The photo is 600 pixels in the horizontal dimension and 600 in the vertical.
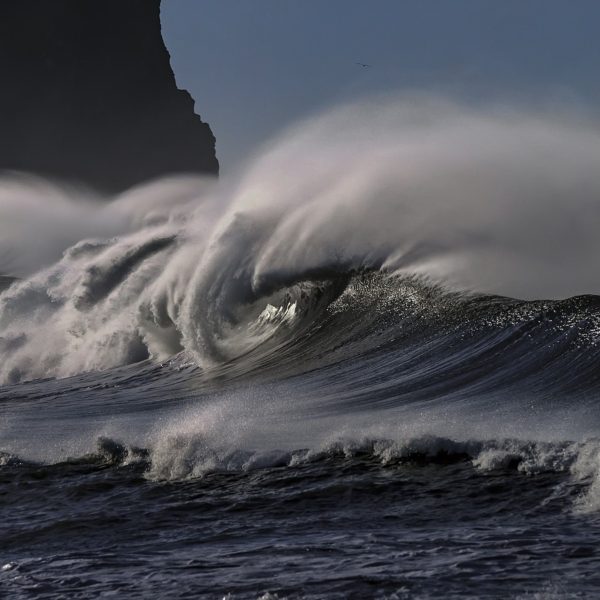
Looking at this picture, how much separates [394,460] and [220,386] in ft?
19.9

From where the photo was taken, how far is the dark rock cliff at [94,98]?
125m

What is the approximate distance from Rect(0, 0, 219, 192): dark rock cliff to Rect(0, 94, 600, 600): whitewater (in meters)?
101

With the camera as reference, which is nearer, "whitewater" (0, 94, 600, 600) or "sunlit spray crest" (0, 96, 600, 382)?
"whitewater" (0, 94, 600, 600)

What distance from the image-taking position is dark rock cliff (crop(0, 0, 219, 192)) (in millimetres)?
124688

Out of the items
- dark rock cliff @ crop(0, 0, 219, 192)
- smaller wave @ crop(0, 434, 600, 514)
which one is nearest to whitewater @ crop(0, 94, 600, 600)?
smaller wave @ crop(0, 434, 600, 514)

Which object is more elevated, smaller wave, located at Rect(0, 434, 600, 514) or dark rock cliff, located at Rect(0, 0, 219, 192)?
dark rock cliff, located at Rect(0, 0, 219, 192)

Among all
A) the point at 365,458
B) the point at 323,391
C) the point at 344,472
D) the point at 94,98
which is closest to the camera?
the point at 344,472

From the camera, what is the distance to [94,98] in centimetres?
13262

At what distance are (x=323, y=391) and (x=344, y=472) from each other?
3.93 meters

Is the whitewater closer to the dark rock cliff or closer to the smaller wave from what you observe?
the smaller wave

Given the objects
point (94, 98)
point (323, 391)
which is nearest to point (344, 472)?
point (323, 391)

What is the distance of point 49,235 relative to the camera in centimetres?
5588

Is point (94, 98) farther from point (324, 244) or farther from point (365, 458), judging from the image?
point (365, 458)

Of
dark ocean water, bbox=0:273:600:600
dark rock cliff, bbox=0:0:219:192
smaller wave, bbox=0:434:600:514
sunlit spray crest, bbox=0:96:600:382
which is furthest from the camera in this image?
dark rock cliff, bbox=0:0:219:192
